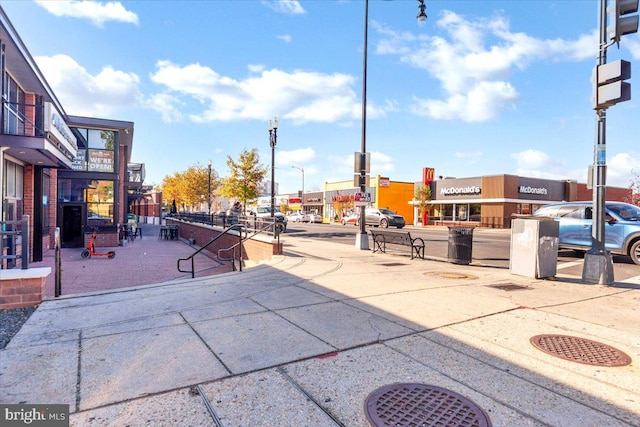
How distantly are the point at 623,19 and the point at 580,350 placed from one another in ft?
22.5

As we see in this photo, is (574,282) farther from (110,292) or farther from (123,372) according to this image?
(110,292)

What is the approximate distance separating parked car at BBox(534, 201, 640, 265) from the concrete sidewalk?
5.63 metres

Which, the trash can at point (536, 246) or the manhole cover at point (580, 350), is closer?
the manhole cover at point (580, 350)

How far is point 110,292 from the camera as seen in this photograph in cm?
681

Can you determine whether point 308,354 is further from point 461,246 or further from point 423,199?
point 423,199

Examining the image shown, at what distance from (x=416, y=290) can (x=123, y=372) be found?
5105mm

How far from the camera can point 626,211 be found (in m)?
11.8

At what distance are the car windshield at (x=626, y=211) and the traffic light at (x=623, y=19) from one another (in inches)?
260

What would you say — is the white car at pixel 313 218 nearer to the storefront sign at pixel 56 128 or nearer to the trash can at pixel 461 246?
the storefront sign at pixel 56 128

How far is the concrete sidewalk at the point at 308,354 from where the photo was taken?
9.54ft

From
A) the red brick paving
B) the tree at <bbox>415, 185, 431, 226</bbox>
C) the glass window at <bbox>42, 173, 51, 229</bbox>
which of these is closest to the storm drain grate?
the red brick paving

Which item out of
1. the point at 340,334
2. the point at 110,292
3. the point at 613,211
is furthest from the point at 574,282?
the point at 110,292

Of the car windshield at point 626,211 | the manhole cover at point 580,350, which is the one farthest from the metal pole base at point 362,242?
the manhole cover at point 580,350

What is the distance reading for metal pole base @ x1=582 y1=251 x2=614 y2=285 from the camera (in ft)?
25.9
